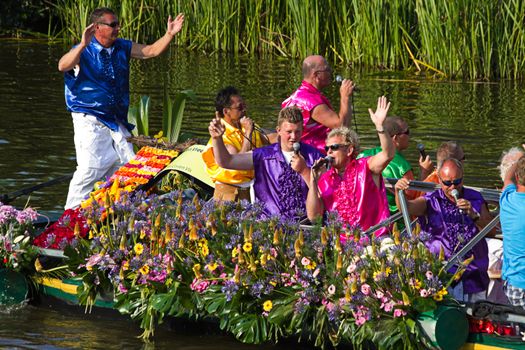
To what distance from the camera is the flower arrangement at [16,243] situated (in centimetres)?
838

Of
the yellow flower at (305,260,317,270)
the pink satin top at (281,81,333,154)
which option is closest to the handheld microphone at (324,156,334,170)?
the yellow flower at (305,260,317,270)

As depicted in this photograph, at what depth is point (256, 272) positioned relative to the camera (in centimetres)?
731

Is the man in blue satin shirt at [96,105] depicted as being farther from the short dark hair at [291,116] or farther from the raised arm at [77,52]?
the short dark hair at [291,116]

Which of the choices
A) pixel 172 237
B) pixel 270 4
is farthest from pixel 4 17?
pixel 172 237

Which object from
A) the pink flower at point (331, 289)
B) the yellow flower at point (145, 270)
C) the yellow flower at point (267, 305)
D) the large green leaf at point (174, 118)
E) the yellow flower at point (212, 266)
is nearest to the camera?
the pink flower at point (331, 289)

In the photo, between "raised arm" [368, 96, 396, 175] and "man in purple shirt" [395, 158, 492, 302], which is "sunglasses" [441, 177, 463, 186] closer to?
"man in purple shirt" [395, 158, 492, 302]

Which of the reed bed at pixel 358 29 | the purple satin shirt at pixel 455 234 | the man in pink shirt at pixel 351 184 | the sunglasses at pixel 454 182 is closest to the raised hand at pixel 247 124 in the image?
the man in pink shirt at pixel 351 184

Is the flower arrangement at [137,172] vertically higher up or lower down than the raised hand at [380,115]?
lower down

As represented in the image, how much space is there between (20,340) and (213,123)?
190cm

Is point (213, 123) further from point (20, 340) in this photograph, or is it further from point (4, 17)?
point (4, 17)

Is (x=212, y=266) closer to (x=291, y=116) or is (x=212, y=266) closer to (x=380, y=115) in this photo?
(x=291, y=116)

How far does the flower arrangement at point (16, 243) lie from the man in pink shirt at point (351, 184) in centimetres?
199

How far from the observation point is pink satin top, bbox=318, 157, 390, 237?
7941 millimetres

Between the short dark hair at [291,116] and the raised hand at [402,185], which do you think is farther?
the short dark hair at [291,116]
